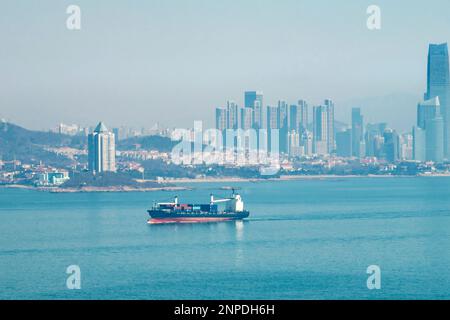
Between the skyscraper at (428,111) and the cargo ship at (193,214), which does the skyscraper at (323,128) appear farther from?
the cargo ship at (193,214)

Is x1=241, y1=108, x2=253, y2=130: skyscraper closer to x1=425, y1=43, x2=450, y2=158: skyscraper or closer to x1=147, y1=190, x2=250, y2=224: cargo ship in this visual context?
x1=425, y1=43, x2=450, y2=158: skyscraper

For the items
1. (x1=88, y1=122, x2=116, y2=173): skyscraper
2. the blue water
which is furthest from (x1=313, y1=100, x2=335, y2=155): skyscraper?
the blue water

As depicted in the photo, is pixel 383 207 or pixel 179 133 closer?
pixel 383 207

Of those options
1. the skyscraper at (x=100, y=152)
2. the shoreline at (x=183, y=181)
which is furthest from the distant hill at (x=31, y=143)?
the shoreline at (x=183, y=181)

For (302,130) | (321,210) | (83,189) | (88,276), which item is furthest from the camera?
(302,130)

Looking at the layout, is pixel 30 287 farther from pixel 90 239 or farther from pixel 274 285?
pixel 90 239

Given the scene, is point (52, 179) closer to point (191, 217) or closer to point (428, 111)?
point (191, 217)

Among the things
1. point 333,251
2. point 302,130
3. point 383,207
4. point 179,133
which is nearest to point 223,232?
point 333,251
